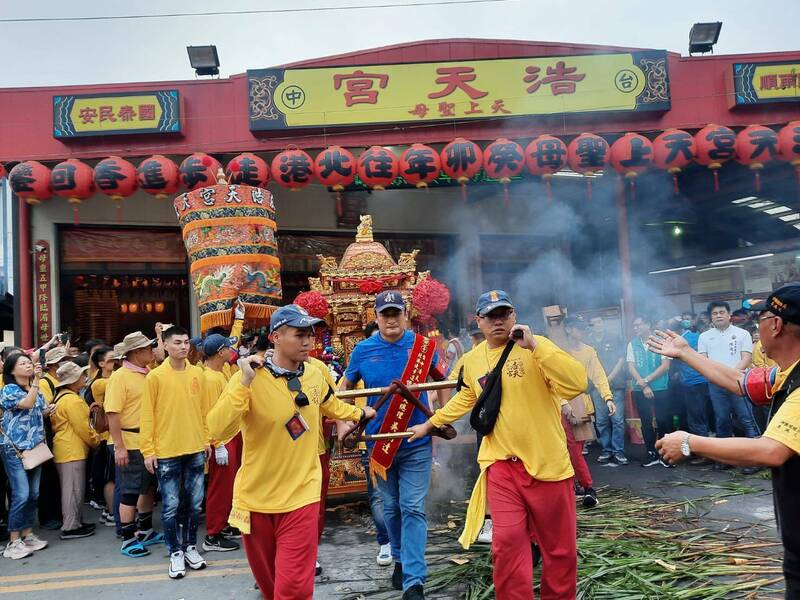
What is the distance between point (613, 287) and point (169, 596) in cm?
1098

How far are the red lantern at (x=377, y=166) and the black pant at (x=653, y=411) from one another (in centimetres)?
497

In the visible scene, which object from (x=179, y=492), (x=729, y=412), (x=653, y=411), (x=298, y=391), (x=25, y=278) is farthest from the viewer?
(x=25, y=278)

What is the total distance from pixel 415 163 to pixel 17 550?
684 centimetres

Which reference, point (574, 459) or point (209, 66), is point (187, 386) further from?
point (209, 66)

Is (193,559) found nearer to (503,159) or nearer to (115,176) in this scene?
(115,176)

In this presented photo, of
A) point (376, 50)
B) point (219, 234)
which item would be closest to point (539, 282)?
point (376, 50)

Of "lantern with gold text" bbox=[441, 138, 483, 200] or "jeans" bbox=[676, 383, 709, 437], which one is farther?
"lantern with gold text" bbox=[441, 138, 483, 200]

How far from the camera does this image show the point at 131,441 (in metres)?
5.57

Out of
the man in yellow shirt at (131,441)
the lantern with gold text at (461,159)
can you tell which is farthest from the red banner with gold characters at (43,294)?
the lantern with gold text at (461,159)

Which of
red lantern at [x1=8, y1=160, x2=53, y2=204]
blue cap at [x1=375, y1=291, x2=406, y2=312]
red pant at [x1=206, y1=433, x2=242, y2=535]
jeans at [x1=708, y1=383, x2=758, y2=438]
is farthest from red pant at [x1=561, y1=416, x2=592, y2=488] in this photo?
red lantern at [x1=8, y1=160, x2=53, y2=204]

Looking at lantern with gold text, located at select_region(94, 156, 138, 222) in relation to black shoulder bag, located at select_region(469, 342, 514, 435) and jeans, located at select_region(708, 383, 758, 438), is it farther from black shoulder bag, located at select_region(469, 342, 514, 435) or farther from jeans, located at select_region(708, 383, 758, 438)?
jeans, located at select_region(708, 383, 758, 438)

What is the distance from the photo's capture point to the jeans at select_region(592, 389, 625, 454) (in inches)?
315

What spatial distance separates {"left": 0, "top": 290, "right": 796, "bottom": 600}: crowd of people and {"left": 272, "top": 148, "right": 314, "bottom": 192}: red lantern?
131 inches

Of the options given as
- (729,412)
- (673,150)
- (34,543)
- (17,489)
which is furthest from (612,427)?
(17,489)
